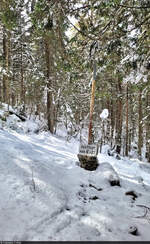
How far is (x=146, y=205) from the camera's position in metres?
3.92

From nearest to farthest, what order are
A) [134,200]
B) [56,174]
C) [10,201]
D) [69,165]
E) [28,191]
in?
[10,201] → [28,191] → [134,200] → [56,174] → [69,165]

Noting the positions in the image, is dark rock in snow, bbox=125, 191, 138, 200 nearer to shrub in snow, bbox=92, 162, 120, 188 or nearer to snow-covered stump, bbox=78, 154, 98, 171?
shrub in snow, bbox=92, 162, 120, 188

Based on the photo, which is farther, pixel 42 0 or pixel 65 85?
pixel 65 85

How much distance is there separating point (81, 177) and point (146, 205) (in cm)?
187

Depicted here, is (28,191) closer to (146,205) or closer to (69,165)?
(69,165)

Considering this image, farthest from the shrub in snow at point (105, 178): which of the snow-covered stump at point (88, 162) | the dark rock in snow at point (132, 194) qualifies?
the dark rock in snow at point (132, 194)

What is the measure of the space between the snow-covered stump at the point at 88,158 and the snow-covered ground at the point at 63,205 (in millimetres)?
534

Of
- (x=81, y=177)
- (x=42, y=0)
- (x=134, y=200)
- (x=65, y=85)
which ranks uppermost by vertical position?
(x=42, y=0)

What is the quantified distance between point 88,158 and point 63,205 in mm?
2554

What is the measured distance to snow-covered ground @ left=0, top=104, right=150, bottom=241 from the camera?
2457 mm

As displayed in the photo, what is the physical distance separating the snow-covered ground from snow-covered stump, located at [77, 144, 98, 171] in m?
0.53

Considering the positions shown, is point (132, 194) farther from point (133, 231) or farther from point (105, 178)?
point (133, 231)

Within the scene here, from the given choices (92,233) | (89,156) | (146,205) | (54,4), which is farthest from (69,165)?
(54,4)

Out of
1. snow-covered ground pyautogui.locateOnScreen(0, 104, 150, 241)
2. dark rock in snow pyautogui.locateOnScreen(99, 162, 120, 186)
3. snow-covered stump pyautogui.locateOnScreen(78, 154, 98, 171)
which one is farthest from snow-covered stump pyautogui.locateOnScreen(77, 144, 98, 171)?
snow-covered ground pyautogui.locateOnScreen(0, 104, 150, 241)
